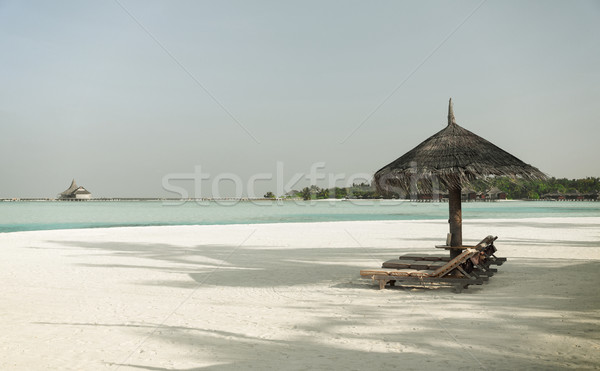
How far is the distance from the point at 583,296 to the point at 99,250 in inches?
476

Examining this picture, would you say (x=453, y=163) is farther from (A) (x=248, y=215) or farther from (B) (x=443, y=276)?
(A) (x=248, y=215)

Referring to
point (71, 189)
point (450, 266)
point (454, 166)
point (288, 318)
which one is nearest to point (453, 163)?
point (454, 166)

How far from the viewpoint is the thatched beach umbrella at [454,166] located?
24.7 ft

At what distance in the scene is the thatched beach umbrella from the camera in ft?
24.7

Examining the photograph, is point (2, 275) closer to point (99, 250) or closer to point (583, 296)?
point (99, 250)

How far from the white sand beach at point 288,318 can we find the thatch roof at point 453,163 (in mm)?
1792

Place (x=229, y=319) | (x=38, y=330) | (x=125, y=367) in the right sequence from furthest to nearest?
(x=229, y=319) < (x=38, y=330) < (x=125, y=367)

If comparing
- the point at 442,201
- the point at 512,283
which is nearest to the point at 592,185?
the point at 442,201

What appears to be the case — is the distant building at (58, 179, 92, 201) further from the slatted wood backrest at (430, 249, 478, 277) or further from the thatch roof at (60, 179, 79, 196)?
the slatted wood backrest at (430, 249, 478, 277)

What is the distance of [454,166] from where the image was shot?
7.50 meters

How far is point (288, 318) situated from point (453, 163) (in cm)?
395

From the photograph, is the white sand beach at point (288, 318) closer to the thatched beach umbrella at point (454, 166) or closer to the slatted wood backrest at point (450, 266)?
the slatted wood backrest at point (450, 266)

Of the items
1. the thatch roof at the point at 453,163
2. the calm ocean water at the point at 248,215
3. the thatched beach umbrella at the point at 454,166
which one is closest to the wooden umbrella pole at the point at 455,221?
the thatched beach umbrella at the point at 454,166

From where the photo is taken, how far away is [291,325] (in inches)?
197
